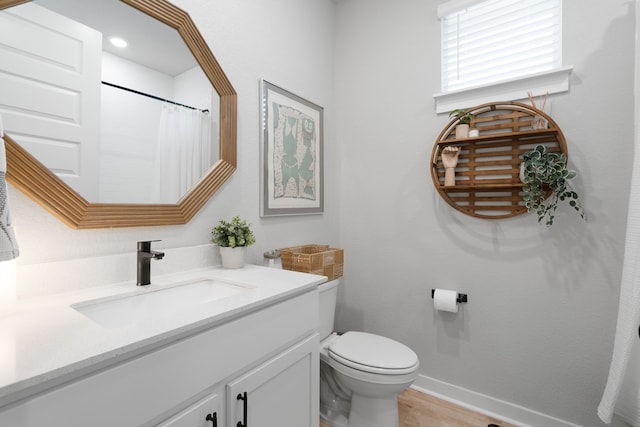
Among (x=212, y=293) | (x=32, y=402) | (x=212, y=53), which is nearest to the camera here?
(x=32, y=402)

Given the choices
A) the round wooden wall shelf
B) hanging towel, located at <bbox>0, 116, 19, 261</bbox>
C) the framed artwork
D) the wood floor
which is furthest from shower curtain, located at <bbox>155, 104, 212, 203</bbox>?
the wood floor

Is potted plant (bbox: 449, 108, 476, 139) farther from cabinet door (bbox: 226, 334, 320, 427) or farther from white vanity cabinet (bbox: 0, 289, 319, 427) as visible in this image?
cabinet door (bbox: 226, 334, 320, 427)

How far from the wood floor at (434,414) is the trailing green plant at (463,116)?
1695 millimetres

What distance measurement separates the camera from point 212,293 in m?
1.27

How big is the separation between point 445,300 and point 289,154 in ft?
4.28

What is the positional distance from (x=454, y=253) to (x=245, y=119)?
1477 mm

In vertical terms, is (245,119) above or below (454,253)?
above

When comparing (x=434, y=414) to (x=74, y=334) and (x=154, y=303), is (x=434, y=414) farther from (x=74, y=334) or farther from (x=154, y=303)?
(x=74, y=334)

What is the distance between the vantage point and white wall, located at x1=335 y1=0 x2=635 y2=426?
4.97 ft

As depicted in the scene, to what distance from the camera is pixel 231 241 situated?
142 cm

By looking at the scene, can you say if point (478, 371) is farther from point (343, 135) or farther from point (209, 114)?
point (209, 114)

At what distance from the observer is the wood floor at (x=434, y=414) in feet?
5.59

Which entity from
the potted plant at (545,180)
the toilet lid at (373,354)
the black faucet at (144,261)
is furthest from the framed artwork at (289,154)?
the potted plant at (545,180)

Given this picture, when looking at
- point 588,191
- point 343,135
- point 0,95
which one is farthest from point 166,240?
point 588,191
